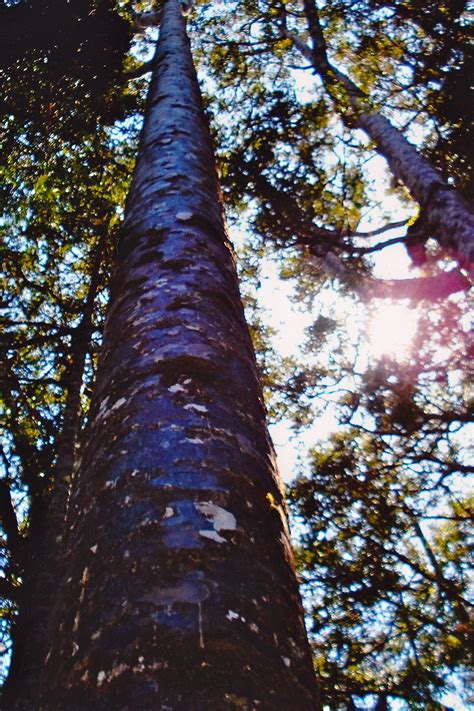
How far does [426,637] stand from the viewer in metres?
10.3

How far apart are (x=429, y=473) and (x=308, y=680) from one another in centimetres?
997

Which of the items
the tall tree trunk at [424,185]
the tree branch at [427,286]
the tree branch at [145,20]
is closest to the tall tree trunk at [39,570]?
the tall tree trunk at [424,185]

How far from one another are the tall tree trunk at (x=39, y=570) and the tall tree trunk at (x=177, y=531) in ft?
12.0

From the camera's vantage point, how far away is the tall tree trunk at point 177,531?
2.61 feet

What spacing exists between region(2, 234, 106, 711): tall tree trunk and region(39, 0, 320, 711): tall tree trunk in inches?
144

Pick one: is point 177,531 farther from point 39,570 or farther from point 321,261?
point 321,261

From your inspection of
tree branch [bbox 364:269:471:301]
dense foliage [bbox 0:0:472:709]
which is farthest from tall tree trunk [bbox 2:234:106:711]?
tree branch [bbox 364:269:471:301]

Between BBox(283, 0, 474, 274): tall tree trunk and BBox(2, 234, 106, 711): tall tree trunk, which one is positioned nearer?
BBox(2, 234, 106, 711): tall tree trunk

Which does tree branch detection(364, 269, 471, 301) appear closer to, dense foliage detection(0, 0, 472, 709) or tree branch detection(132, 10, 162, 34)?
dense foliage detection(0, 0, 472, 709)

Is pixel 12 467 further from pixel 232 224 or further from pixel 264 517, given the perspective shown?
pixel 264 517

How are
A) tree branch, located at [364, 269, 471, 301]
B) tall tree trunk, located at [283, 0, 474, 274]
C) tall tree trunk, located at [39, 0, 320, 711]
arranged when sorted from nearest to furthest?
tall tree trunk, located at [39, 0, 320, 711] < tall tree trunk, located at [283, 0, 474, 274] < tree branch, located at [364, 269, 471, 301]

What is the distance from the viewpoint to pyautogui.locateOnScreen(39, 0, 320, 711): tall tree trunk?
795 millimetres

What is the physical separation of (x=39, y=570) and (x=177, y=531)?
6075 millimetres

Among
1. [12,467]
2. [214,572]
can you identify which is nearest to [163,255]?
[214,572]
